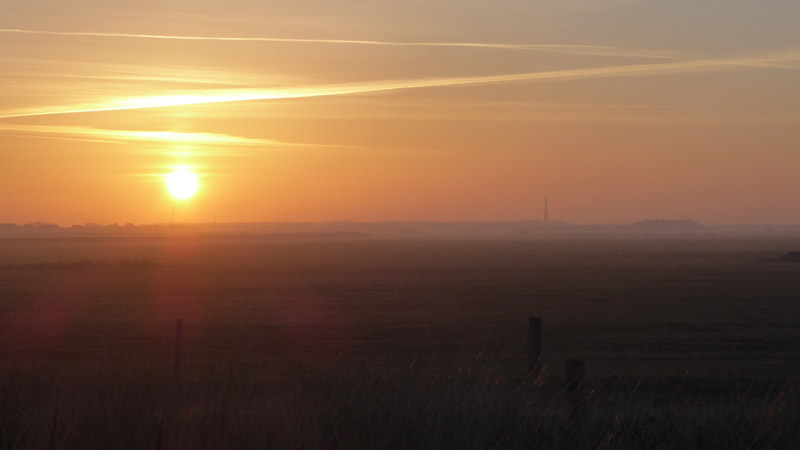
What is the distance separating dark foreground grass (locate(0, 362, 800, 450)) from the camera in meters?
7.85

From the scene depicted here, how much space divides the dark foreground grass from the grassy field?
0.08ft

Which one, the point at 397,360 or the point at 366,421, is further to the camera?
the point at 397,360

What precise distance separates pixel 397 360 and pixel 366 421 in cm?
1157

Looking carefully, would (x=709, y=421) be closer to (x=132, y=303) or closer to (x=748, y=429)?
(x=748, y=429)

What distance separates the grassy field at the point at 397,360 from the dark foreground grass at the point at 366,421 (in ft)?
0.08

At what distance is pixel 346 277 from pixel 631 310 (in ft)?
91.6

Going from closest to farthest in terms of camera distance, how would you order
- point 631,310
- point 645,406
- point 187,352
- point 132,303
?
1. point 645,406
2. point 187,352
3. point 631,310
4. point 132,303

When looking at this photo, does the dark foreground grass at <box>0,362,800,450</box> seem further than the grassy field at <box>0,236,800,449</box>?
No

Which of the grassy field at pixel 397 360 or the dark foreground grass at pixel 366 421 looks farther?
the grassy field at pixel 397 360

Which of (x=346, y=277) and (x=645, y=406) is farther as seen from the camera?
(x=346, y=277)

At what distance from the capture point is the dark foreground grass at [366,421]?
7.85 meters

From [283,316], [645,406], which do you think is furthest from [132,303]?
[645,406]

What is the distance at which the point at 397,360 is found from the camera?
19.9 m

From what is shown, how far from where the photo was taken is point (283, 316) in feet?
104
